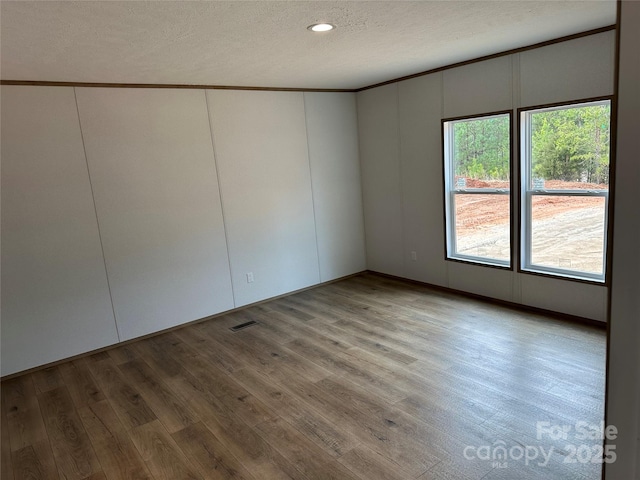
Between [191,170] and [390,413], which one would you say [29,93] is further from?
[390,413]

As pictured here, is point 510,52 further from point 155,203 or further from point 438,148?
point 155,203

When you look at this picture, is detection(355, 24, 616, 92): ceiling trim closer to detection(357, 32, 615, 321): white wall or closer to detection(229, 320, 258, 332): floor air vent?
detection(357, 32, 615, 321): white wall

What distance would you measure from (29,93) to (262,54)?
2011 mm

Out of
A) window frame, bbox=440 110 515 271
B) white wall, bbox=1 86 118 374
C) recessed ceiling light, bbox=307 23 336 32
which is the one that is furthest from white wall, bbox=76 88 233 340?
window frame, bbox=440 110 515 271

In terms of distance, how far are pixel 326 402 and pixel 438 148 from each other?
3.10m

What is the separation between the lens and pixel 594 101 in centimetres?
343

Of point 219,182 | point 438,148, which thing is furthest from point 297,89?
point 438,148

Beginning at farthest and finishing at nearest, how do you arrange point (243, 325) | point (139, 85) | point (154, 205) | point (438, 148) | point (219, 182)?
point (438, 148), point (219, 182), point (243, 325), point (154, 205), point (139, 85)

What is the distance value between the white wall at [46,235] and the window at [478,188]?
3.72m

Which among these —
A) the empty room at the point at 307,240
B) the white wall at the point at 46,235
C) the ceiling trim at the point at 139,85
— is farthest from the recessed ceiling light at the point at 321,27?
the white wall at the point at 46,235

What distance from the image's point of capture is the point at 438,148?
15.4 feet

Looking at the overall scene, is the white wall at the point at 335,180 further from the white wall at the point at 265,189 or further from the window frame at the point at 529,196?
the window frame at the point at 529,196

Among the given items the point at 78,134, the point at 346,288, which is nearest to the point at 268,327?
the point at 346,288

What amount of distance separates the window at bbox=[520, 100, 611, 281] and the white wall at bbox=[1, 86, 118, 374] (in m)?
4.14
